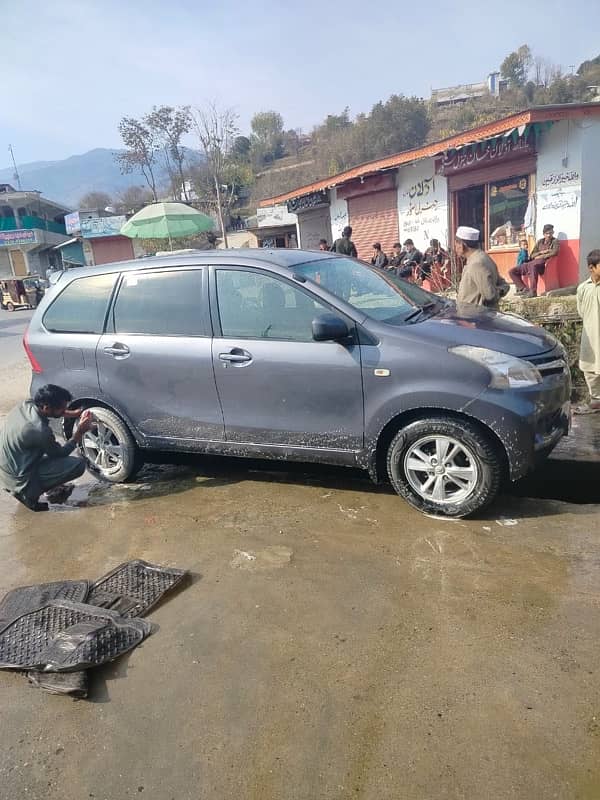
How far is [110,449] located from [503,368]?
10.7 ft

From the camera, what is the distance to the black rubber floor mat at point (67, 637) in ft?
9.07

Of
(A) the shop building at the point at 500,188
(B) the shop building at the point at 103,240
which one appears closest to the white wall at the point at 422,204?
(A) the shop building at the point at 500,188

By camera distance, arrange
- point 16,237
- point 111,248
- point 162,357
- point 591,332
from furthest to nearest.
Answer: point 16,237
point 111,248
point 591,332
point 162,357

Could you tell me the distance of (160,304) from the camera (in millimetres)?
4660

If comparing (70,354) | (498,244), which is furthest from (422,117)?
(70,354)

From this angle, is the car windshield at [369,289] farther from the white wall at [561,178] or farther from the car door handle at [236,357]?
the white wall at [561,178]

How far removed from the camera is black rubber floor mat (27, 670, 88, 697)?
102 inches

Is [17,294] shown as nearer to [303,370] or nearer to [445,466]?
[303,370]

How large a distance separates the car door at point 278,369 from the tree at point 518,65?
7909 cm

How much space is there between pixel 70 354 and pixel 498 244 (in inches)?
383

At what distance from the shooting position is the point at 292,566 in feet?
11.6

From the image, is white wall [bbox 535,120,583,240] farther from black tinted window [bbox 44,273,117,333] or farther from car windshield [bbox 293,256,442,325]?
black tinted window [bbox 44,273,117,333]

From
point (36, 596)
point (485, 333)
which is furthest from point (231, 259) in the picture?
point (36, 596)

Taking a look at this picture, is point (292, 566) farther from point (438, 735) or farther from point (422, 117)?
point (422, 117)
